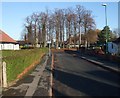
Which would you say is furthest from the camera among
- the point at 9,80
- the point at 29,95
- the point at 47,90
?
the point at 9,80

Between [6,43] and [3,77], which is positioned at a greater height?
[6,43]

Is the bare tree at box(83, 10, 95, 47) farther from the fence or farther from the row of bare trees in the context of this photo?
the fence

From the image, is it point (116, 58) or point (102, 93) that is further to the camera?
point (116, 58)

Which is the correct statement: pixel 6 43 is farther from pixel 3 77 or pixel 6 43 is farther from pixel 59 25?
pixel 3 77

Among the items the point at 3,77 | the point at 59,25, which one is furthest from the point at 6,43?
the point at 3,77

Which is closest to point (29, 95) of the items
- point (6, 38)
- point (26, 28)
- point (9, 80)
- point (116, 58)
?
point (9, 80)

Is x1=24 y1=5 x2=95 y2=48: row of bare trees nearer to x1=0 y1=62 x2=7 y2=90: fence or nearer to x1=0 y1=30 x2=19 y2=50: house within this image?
x1=0 y1=30 x2=19 y2=50: house

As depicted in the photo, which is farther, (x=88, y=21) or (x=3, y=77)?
(x=88, y=21)

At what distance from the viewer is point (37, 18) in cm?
9512

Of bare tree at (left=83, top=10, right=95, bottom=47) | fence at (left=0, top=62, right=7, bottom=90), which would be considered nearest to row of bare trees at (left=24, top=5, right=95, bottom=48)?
bare tree at (left=83, top=10, right=95, bottom=47)

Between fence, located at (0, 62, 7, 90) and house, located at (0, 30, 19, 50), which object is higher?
house, located at (0, 30, 19, 50)

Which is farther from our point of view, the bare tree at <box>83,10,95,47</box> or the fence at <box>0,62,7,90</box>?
the bare tree at <box>83,10,95,47</box>

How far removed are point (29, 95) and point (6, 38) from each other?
7028 cm

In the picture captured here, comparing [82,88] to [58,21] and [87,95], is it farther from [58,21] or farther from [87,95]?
[58,21]
